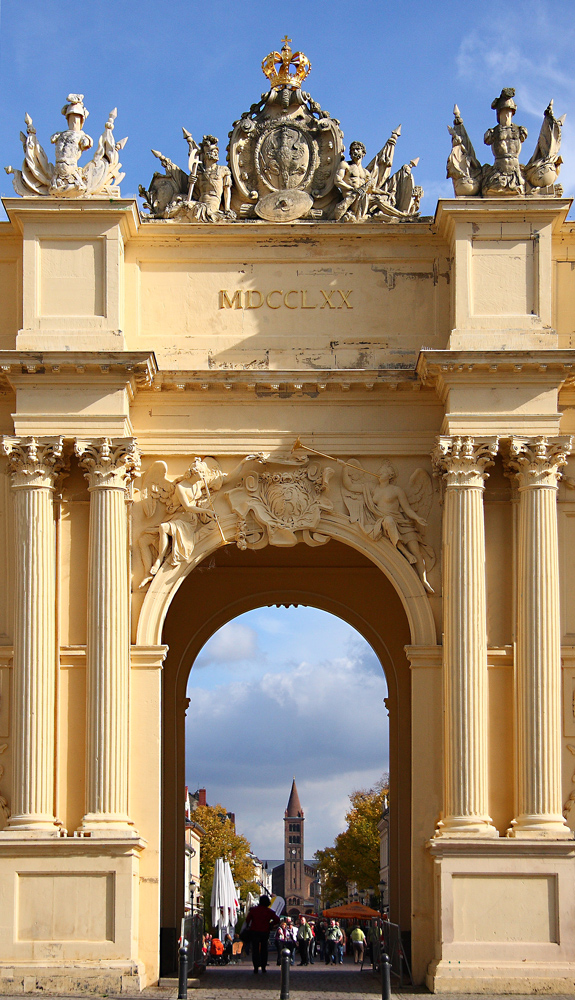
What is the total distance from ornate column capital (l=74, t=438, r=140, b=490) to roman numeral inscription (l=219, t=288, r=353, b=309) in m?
2.97

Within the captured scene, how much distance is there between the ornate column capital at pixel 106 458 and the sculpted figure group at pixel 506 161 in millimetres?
6374

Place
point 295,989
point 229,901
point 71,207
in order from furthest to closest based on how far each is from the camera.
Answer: point 229,901 < point 71,207 < point 295,989

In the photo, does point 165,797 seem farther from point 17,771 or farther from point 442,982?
point 442,982

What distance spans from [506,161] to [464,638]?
724 cm

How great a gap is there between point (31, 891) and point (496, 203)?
39.4 feet

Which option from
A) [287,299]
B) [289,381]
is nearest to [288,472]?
[289,381]

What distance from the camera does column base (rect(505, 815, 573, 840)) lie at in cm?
2028

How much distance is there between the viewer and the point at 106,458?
21.2m

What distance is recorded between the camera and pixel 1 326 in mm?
22656

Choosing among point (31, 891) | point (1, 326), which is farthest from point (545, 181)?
point (31, 891)

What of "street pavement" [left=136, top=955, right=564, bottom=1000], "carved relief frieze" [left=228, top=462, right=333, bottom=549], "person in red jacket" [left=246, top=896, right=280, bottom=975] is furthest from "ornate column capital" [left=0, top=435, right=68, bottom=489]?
"person in red jacket" [left=246, top=896, right=280, bottom=975]

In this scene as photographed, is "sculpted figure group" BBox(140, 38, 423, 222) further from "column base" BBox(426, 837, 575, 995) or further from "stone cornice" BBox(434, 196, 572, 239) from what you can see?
"column base" BBox(426, 837, 575, 995)

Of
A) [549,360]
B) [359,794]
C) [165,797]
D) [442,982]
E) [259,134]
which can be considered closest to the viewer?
→ [442,982]

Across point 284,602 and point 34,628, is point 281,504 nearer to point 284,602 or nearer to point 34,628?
point 34,628
